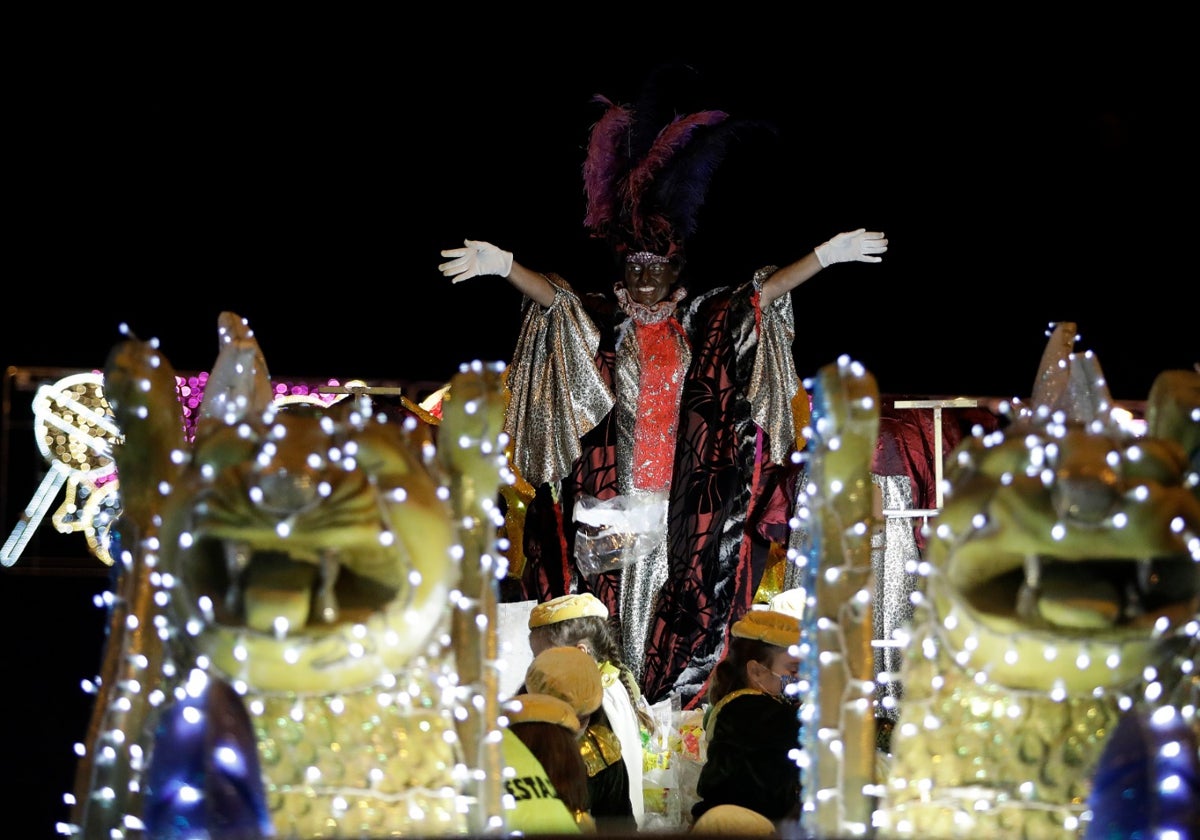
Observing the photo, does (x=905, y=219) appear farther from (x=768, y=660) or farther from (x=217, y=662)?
(x=217, y=662)

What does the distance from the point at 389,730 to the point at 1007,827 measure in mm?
879

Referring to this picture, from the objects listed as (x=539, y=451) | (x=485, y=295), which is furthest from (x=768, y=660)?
(x=485, y=295)

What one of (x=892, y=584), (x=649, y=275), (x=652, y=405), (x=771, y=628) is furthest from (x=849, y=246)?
(x=892, y=584)

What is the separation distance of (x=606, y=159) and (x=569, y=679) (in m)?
1.84

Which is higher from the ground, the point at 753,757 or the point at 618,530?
the point at 618,530

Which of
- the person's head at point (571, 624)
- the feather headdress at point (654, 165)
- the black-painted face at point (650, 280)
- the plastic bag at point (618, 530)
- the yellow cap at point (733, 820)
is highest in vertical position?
the feather headdress at point (654, 165)

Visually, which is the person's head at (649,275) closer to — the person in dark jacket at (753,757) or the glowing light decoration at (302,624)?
the person in dark jacket at (753,757)

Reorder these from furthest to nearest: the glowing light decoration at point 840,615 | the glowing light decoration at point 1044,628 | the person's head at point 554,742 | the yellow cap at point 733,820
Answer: the yellow cap at point 733,820, the person's head at point 554,742, the glowing light decoration at point 840,615, the glowing light decoration at point 1044,628

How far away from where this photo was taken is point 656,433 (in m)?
4.32

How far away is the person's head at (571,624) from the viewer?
3.85 m

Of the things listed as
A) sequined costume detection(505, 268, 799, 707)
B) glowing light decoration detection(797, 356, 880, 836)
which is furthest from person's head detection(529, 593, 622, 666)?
glowing light decoration detection(797, 356, 880, 836)

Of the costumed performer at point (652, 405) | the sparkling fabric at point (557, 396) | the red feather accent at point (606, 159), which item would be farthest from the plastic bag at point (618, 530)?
the red feather accent at point (606, 159)

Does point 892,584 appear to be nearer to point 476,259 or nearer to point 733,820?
point 476,259

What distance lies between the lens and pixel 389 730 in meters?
2.03
